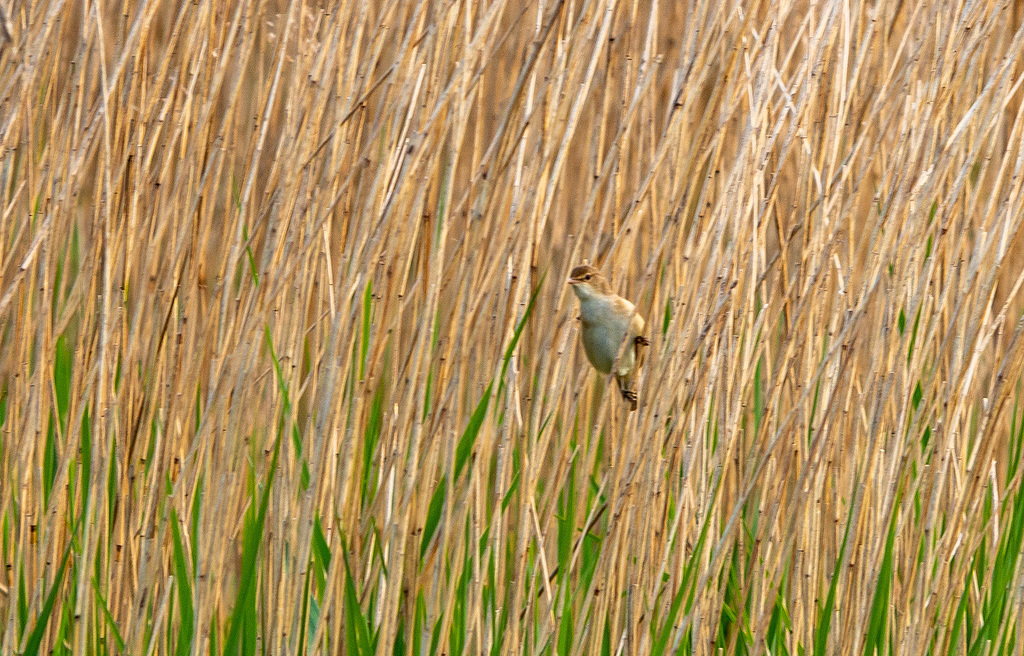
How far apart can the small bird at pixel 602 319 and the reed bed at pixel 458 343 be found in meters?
0.04

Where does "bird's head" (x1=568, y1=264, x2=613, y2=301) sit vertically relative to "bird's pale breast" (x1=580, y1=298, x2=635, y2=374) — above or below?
above

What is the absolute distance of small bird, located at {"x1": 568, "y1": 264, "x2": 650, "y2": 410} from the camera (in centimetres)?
154

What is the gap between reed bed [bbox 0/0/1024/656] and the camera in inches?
53.4

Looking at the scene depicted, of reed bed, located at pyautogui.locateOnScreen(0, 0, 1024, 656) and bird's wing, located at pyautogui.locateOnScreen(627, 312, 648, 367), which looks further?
bird's wing, located at pyautogui.locateOnScreen(627, 312, 648, 367)

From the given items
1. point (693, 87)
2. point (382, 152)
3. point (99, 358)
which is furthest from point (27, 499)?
point (693, 87)

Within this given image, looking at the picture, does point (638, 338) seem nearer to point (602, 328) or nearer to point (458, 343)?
point (602, 328)

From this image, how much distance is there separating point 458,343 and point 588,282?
0.29 meters

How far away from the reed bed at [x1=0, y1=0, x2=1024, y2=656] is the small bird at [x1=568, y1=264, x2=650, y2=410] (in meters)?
0.04

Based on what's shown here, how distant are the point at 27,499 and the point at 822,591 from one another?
115 centimetres

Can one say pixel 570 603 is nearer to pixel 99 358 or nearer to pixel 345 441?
pixel 345 441

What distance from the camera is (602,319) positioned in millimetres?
1569

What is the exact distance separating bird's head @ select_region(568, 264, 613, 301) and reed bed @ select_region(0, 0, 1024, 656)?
1.3 inches

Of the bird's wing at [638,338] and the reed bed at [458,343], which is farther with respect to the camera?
the bird's wing at [638,338]

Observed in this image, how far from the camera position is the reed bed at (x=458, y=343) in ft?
4.45
